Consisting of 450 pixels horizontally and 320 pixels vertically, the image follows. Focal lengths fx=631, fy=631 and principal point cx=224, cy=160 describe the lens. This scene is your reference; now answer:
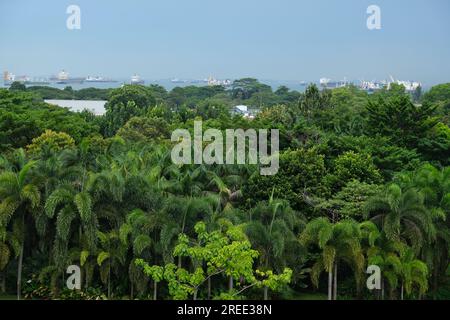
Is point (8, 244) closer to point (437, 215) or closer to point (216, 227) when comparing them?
point (216, 227)

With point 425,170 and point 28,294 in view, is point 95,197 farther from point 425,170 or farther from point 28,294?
point 425,170

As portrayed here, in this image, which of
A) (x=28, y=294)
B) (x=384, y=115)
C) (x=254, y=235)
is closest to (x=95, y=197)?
(x=28, y=294)

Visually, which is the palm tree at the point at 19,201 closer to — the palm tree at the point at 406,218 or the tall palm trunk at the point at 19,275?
the tall palm trunk at the point at 19,275

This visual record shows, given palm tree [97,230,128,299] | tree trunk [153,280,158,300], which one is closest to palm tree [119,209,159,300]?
tree trunk [153,280,158,300]

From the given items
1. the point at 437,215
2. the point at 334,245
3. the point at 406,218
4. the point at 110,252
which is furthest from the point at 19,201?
the point at 437,215

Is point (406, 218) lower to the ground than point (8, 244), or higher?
higher
